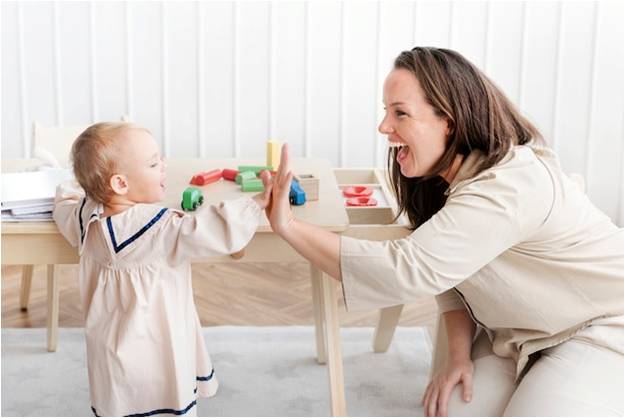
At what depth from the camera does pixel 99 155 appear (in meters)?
1.82

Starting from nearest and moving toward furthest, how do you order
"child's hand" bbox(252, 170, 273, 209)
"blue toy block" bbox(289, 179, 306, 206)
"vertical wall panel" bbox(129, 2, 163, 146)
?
"child's hand" bbox(252, 170, 273, 209)
"blue toy block" bbox(289, 179, 306, 206)
"vertical wall panel" bbox(129, 2, 163, 146)

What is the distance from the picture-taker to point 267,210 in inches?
72.7

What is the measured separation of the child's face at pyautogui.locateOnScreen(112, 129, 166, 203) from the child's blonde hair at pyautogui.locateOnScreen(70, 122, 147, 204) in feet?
0.05

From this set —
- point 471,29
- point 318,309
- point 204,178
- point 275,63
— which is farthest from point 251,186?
point 471,29

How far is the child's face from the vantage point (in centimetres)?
183

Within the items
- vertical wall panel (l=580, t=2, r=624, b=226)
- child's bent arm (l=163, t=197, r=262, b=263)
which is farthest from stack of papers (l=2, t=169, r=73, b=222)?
vertical wall panel (l=580, t=2, r=624, b=226)

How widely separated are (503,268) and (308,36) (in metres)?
2.18

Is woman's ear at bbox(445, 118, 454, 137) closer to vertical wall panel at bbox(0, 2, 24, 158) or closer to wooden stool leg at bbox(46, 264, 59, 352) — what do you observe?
wooden stool leg at bbox(46, 264, 59, 352)

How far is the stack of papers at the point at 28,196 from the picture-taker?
2020 mm

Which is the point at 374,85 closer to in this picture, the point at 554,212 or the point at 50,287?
the point at 50,287

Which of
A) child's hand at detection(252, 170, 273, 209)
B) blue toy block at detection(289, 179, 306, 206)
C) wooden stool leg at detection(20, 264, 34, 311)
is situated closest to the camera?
child's hand at detection(252, 170, 273, 209)

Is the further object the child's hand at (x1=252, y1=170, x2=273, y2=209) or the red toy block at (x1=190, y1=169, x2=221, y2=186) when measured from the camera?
the red toy block at (x1=190, y1=169, x2=221, y2=186)

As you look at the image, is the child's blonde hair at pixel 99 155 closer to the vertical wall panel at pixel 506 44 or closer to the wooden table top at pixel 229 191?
the wooden table top at pixel 229 191

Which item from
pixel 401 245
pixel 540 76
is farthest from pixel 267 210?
pixel 540 76
